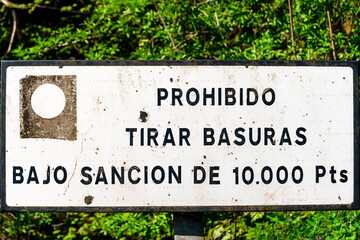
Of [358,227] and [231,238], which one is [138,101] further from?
[231,238]

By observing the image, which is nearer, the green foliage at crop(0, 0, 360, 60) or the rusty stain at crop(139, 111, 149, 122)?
the rusty stain at crop(139, 111, 149, 122)

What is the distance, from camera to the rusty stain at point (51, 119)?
5.65ft

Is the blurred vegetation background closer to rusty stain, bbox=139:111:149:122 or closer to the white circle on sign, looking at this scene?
rusty stain, bbox=139:111:149:122

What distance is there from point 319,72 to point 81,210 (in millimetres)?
1148

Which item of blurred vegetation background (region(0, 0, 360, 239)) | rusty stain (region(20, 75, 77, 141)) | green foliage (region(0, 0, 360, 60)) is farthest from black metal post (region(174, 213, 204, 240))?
green foliage (region(0, 0, 360, 60))

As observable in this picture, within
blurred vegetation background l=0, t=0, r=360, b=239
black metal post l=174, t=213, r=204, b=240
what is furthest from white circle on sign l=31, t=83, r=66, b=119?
blurred vegetation background l=0, t=0, r=360, b=239

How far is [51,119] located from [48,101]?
0.25 ft

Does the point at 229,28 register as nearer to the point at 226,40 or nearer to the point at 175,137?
the point at 226,40

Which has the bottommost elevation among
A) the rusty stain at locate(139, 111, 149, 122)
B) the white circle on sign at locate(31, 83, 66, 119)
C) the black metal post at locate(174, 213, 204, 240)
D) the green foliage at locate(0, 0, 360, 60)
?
the black metal post at locate(174, 213, 204, 240)

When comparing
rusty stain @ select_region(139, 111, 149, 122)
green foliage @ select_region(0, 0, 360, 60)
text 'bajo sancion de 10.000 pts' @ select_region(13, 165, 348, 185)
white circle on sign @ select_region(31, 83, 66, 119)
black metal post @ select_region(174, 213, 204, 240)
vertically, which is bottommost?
black metal post @ select_region(174, 213, 204, 240)

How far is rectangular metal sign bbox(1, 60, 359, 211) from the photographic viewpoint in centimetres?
172

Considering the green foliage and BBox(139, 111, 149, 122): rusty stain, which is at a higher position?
the green foliage

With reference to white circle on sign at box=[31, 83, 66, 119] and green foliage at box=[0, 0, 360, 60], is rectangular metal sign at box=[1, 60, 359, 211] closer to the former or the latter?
white circle on sign at box=[31, 83, 66, 119]

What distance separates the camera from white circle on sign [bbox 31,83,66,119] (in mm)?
1730
